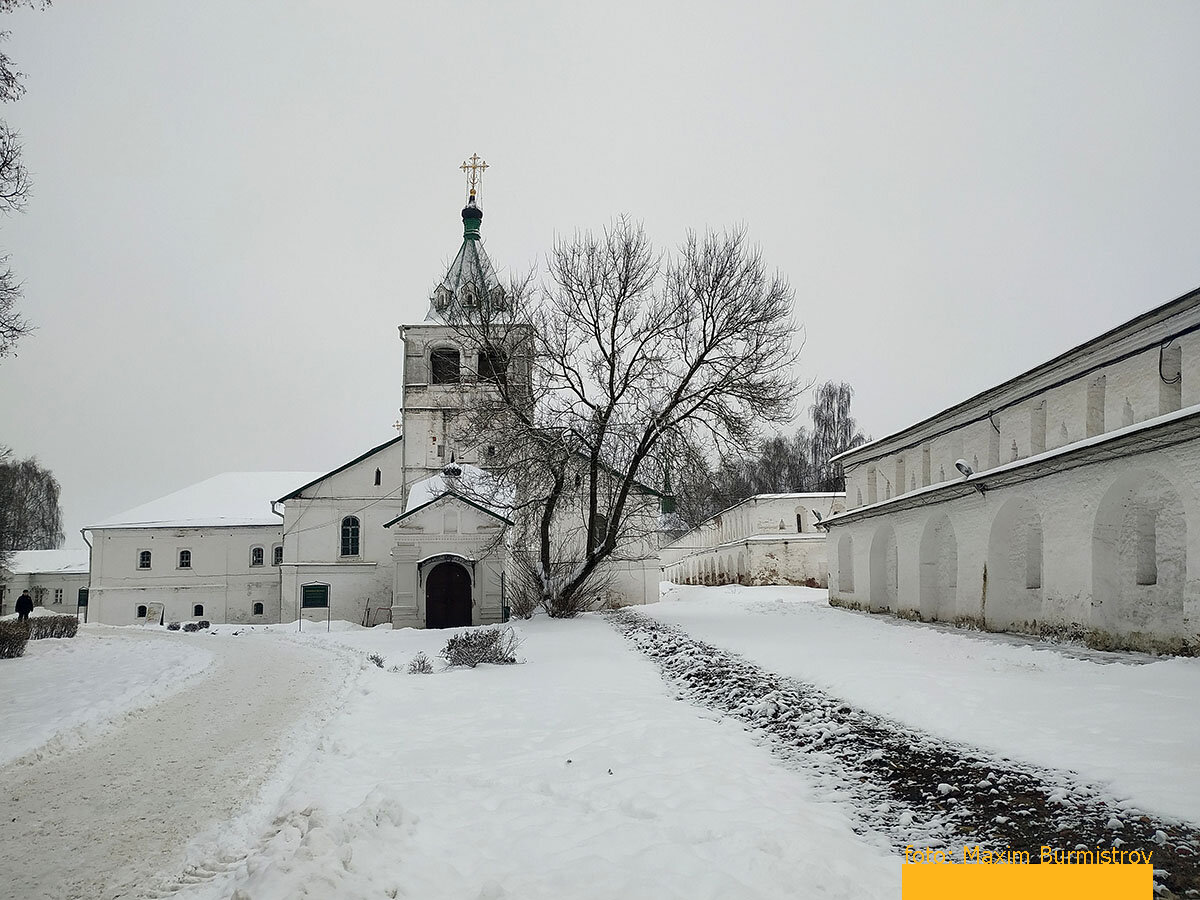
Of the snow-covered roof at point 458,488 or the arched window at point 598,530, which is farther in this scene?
the snow-covered roof at point 458,488

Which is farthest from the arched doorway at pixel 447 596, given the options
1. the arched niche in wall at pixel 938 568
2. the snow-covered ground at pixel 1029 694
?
the arched niche in wall at pixel 938 568

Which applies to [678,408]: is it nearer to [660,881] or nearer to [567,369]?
[567,369]

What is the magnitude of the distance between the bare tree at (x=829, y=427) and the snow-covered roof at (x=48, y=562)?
5624 cm

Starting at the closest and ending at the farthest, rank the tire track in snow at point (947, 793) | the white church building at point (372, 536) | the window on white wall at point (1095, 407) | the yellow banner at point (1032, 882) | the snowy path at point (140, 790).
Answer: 1. the yellow banner at point (1032, 882)
2. the tire track in snow at point (947, 793)
3. the snowy path at point (140, 790)
4. the window on white wall at point (1095, 407)
5. the white church building at point (372, 536)

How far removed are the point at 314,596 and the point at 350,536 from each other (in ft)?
10.3

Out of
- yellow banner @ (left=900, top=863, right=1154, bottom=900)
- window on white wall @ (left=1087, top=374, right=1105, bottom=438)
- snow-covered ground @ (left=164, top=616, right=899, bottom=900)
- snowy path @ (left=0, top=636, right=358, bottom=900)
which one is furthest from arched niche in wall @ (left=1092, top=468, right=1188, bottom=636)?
snowy path @ (left=0, top=636, right=358, bottom=900)

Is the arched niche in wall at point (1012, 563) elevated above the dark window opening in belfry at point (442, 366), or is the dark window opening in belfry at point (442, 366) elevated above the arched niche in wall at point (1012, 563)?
the dark window opening in belfry at point (442, 366)

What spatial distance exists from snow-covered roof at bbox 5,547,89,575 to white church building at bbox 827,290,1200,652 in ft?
208

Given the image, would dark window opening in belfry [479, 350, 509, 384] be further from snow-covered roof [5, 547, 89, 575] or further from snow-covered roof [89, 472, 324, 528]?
snow-covered roof [5, 547, 89, 575]

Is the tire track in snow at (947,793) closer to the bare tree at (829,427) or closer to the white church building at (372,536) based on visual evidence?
the white church building at (372,536)

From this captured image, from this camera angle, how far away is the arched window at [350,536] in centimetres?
3894

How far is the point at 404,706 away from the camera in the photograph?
1101cm

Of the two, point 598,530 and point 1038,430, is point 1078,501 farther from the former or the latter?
point 598,530

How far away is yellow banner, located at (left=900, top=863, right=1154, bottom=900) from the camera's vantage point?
438 centimetres
